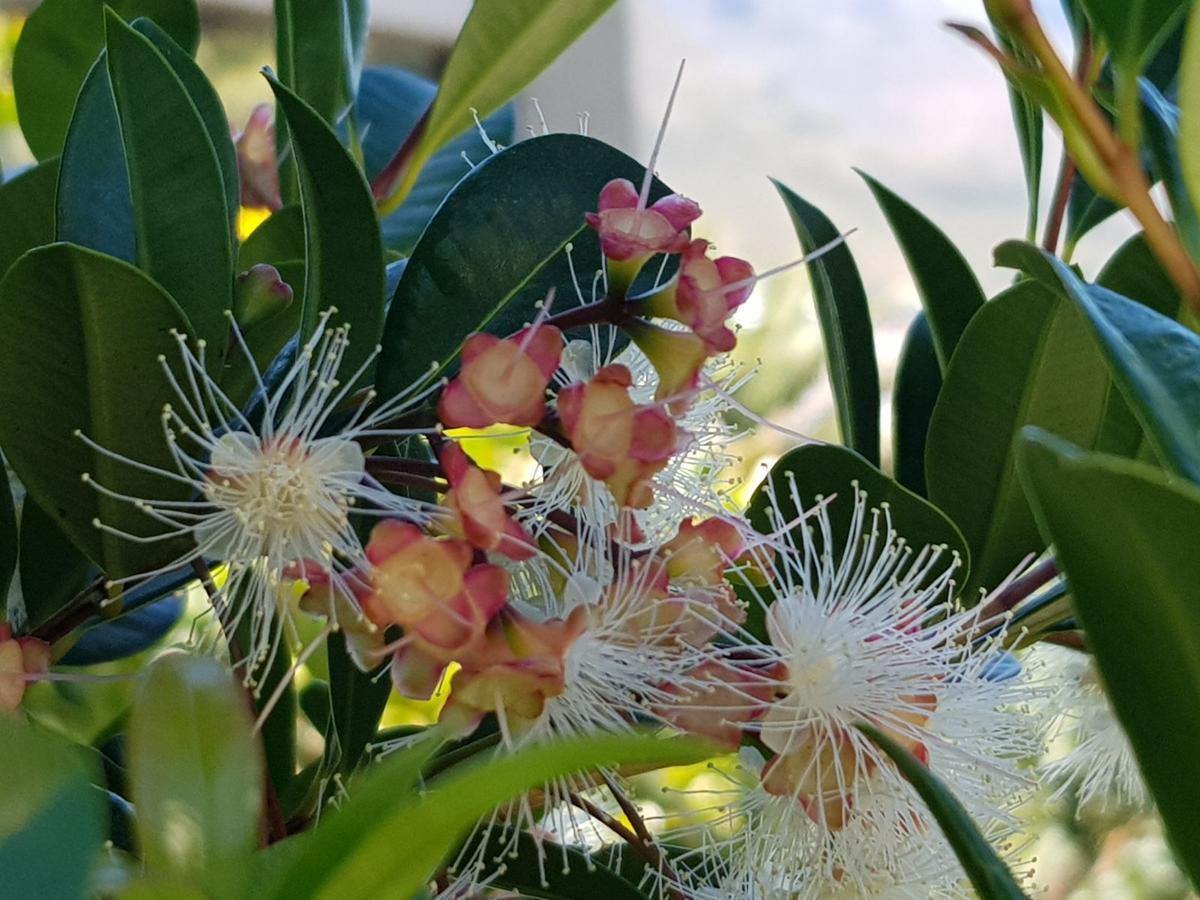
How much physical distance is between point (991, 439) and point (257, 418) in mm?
283

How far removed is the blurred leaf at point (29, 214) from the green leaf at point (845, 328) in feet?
0.94

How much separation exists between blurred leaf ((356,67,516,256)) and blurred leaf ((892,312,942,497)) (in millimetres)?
244

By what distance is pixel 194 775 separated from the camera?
0.81ft

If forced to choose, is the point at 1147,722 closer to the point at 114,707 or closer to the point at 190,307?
the point at 190,307

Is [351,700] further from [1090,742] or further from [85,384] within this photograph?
[1090,742]

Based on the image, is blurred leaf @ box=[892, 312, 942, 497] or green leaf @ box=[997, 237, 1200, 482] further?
Answer: blurred leaf @ box=[892, 312, 942, 497]

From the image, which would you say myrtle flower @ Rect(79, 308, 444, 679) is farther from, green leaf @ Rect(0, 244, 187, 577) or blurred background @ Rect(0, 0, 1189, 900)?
blurred background @ Rect(0, 0, 1189, 900)

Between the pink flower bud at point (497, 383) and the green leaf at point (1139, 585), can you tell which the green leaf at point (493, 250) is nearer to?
the pink flower bud at point (497, 383)

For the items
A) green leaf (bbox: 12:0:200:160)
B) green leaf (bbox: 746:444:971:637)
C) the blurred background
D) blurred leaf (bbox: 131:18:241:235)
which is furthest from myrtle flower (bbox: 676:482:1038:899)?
the blurred background

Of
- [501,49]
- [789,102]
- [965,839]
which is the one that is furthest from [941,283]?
[789,102]

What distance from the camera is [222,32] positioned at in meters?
2.86

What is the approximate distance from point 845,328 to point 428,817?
1.34 feet

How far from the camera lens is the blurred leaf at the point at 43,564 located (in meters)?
0.45

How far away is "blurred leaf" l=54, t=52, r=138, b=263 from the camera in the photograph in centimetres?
39
